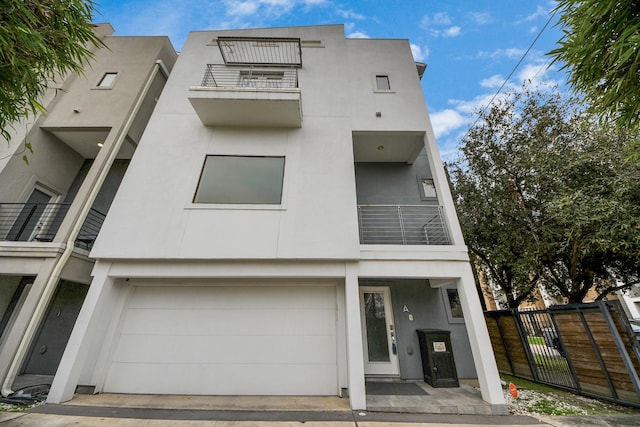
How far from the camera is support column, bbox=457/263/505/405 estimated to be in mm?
4004

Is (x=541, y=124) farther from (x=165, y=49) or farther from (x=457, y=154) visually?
(x=165, y=49)

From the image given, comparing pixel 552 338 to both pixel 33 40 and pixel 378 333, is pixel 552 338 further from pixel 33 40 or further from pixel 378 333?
pixel 33 40

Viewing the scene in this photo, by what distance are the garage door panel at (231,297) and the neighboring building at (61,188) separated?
1.67 meters

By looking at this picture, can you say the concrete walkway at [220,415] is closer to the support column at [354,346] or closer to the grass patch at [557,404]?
the support column at [354,346]

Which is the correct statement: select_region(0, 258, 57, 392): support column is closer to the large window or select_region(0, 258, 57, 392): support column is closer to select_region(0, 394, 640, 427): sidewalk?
select_region(0, 394, 640, 427): sidewalk

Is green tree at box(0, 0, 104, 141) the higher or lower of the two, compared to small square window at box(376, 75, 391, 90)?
lower

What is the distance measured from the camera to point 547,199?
635cm

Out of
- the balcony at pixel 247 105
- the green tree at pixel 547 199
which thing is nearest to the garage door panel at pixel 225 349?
the balcony at pixel 247 105

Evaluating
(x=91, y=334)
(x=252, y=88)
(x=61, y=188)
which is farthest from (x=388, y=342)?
(x=61, y=188)

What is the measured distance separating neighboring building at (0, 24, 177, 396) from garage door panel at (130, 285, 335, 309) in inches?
65.6

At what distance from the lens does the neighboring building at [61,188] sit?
473cm

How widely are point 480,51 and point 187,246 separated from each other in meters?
14.0

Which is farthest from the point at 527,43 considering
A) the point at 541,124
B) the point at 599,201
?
the point at 599,201

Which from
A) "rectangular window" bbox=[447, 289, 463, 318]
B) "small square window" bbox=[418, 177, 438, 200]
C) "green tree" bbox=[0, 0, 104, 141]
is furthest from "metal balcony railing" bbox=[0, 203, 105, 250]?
"rectangular window" bbox=[447, 289, 463, 318]
